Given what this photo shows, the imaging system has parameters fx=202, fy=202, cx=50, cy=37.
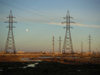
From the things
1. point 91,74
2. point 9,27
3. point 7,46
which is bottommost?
point 91,74

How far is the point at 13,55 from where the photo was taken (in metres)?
73.4

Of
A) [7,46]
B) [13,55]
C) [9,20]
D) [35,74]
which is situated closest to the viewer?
[35,74]

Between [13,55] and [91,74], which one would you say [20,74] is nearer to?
[91,74]

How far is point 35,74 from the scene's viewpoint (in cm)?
2959

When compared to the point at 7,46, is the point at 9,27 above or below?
above

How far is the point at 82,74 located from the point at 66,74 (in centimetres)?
242

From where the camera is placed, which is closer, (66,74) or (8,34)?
(66,74)

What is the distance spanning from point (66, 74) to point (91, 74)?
3956 millimetres

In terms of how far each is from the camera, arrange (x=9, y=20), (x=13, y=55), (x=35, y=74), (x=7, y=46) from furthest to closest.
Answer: (x=13, y=55), (x=9, y=20), (x=7, y=46), (x=35, y=74)

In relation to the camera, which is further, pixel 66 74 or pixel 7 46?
pixel 7 46

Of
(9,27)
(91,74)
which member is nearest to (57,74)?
(91,74)

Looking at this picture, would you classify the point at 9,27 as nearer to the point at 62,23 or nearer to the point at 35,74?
the point at 62,23

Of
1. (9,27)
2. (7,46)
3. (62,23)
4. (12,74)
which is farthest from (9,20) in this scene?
(12,74)

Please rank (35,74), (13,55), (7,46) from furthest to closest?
1. (13,55)
2. (7,46)
3. (35,74)
